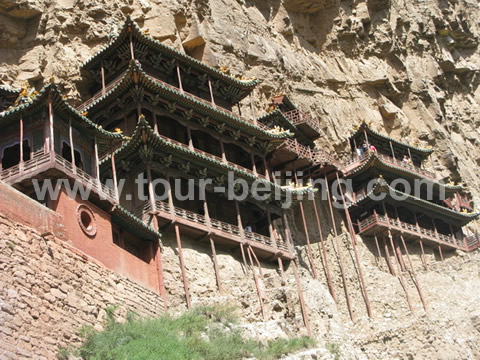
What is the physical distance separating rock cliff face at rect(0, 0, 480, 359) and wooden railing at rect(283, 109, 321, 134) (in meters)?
1.76

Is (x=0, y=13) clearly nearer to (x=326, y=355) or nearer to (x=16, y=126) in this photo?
(x=16, y=126)

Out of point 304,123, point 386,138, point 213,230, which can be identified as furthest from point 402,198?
point 213,230

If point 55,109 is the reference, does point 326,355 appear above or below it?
below

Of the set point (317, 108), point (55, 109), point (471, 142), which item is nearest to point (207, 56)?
point (317, 108)

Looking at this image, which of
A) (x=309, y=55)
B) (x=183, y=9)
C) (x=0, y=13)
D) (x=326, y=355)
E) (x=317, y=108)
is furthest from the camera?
(x=309, y=55)

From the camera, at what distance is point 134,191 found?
28453 millimetres

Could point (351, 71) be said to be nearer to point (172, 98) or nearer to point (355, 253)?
point (355, 253)

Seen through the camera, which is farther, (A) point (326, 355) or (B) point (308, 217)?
(B) point (308, 217)

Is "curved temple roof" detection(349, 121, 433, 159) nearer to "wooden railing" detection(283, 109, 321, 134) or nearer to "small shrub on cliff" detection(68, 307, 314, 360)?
"wooden railing" detection(283, 109, 321, 134)

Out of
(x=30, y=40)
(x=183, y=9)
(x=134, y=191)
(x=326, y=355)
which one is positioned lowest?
(x=326, y=355)

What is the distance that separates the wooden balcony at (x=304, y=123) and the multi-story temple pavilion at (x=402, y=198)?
115 inches

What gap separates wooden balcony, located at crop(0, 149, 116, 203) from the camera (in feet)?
72.4

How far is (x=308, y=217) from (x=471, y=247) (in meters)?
13.4

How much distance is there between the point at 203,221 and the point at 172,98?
5504mm
